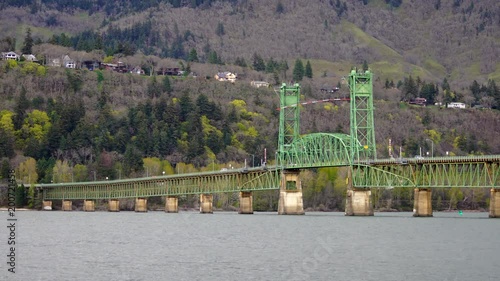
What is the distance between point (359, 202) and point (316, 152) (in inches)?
602

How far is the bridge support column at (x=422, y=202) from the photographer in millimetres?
167125

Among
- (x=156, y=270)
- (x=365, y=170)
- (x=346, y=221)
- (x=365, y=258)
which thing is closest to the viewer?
(x=156, y=270)

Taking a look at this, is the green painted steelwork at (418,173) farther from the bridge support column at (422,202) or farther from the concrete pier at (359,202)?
the bridge support column at (422,202)

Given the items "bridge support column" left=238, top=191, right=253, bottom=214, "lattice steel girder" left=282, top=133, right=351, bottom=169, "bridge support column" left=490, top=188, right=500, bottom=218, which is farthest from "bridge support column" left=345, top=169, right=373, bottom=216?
"bridge support column" left=238, top=191, right=253, bottom=214

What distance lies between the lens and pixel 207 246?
111 m

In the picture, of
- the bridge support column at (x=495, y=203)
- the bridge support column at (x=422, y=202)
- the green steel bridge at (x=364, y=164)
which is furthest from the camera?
the bridge support column at (x=422, y=202)

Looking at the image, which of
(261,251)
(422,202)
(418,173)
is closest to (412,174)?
(418,173)

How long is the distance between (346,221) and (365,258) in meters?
61.2

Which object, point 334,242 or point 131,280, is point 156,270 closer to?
point 131,280

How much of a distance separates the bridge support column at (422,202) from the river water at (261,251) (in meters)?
14.1

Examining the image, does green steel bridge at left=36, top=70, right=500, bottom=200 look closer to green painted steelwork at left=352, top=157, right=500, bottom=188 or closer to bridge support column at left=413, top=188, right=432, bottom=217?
green painted steelwork at left=352, top=157, right=500, bottom=188

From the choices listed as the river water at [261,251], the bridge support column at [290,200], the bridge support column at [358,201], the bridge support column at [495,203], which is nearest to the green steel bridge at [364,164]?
the bridge support column at [358,201]

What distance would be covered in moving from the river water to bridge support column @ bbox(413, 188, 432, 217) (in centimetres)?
1413

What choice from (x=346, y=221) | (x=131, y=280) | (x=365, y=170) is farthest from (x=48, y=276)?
(x=365, y=170)
